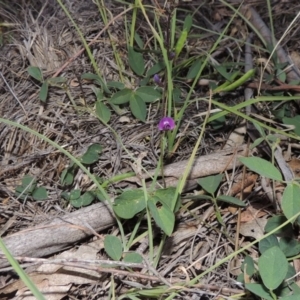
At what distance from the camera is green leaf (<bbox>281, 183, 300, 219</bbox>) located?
3.89ft

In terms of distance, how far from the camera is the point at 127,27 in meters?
1.82

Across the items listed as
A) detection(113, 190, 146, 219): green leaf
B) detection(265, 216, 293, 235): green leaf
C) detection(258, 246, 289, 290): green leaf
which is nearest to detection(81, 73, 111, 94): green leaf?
detection(113, 190, 146, 219): green leaf

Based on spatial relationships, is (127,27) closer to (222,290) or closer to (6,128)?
(6,128)

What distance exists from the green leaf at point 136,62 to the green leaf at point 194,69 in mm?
159

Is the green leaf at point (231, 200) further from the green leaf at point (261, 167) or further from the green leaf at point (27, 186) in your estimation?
the green leaf at point (27, 186)

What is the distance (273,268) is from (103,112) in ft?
2.41

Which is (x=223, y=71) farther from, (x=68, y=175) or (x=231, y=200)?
(x=68, y=175)

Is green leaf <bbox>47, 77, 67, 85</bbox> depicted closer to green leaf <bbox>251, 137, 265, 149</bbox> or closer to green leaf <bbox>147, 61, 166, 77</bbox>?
green leaf <bbox>147, 61, 166, 77</bbox>

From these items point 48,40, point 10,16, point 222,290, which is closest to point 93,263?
point 222,290

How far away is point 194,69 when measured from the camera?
1.69 meters

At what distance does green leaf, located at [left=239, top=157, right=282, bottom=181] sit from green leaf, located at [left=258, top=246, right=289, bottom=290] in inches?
7.2

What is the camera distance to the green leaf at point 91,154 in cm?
149

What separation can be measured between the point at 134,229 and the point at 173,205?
5.2 inches

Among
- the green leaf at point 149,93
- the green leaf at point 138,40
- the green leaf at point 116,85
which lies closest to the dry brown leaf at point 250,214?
the green leaf at point 149,93
